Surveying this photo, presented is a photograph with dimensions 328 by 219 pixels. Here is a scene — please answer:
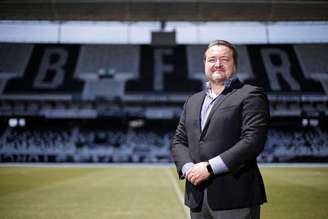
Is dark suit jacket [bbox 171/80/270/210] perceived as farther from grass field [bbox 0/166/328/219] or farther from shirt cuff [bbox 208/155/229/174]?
grass field [bbox 0/166/328/219]

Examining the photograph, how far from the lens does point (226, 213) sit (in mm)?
2408

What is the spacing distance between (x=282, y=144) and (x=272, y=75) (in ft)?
21.2

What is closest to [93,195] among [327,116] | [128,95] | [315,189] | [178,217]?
[178,217]

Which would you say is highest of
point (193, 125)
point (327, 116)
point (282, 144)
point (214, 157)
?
point (193, 125)

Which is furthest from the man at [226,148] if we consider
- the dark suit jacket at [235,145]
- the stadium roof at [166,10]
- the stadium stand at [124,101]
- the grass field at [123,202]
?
the stadium stand at [124,101]

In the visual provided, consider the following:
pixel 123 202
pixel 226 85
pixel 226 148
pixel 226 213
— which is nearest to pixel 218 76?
pixel 226 85

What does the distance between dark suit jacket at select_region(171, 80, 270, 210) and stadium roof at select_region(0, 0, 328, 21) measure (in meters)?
26.8

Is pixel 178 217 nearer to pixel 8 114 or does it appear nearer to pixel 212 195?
pixel 212 195

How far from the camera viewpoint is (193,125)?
2605 millimetres

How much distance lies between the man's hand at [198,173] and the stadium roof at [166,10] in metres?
27.0

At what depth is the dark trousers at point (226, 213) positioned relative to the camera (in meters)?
2.41

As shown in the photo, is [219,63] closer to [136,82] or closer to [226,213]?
[226,213]

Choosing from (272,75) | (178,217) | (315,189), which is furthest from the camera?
(272,75)

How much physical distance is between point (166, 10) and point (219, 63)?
2864cm
